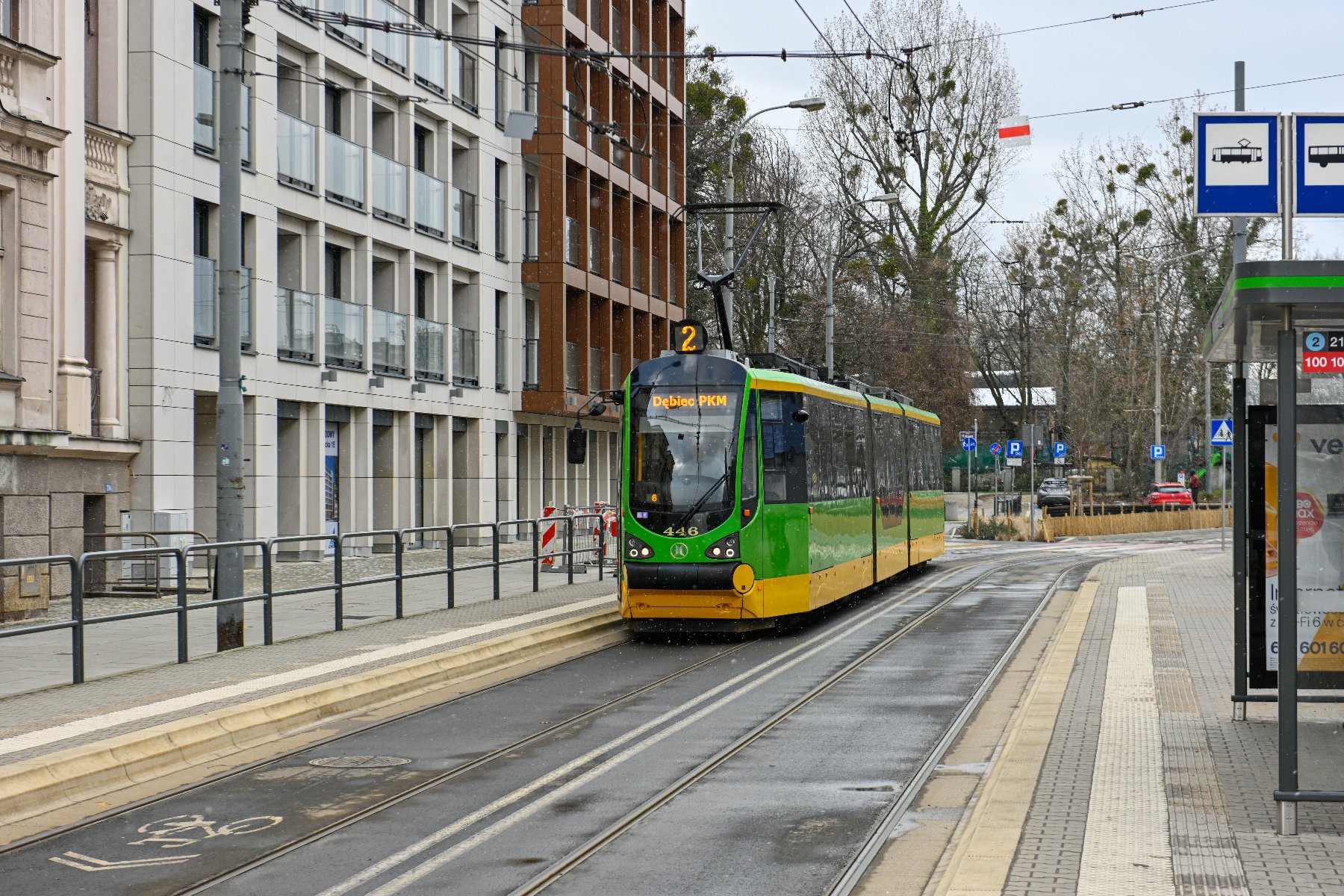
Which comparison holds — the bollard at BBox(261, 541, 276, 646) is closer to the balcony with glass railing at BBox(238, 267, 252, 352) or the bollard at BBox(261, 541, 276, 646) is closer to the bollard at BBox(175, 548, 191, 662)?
the bollard at BBox(175, 548, 191, 662)

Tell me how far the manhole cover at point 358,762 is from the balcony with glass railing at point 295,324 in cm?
1890

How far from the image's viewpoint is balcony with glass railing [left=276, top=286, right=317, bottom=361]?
28984mm

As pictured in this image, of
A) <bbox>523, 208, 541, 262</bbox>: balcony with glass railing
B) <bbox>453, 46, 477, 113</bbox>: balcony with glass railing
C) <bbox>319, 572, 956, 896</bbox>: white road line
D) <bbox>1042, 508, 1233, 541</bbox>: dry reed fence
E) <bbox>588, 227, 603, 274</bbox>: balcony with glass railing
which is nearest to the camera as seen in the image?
<bbox>319, 572, 956, 896</bbox>: white road line

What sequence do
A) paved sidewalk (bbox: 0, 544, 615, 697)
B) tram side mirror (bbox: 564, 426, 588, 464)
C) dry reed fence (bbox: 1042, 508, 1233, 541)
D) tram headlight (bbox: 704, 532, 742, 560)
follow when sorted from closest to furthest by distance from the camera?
paved sidewalk (bbox: 0, 544, 615, 697), tram headlight (bbox: 704, 532, 742, 560), tram side mirror (bbox: 564, 426, 588, 464), dry reed fence (bbox: 1042, 508, 1233, 541)

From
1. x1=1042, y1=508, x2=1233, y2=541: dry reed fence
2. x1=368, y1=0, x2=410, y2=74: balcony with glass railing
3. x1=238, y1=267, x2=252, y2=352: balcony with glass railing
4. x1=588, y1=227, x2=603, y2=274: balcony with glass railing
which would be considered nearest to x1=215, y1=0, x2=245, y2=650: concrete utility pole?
x1=238, y1=267, x2=252, y2=352: balcony with glass railing

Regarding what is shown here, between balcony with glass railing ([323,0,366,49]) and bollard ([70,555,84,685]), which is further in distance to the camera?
balcony with glass railing ([323,0,366,49])

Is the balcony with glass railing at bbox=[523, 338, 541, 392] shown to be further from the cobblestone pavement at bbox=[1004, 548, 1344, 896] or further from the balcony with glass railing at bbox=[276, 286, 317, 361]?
the cobblestone pavement at bbox=[1004, 548, 1344, 896]

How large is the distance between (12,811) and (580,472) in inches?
1457

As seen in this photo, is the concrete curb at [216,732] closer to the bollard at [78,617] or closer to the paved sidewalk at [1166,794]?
the bollard at [78,617]

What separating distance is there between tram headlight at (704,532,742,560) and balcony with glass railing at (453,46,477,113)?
21082 mm

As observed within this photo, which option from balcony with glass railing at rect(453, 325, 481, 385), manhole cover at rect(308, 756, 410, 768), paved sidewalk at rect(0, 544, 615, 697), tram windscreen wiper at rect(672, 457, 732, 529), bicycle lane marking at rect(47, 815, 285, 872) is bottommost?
manhole cover at rect(308, 756, 410, 768)

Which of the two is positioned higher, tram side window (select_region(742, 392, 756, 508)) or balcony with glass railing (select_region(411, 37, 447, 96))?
balcony with glass railing (select_region(411, 37, 447, 96))

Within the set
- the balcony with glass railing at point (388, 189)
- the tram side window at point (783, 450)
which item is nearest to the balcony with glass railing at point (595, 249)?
the balcony with glass railing at point (388, 189)

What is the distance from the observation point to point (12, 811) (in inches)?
355
